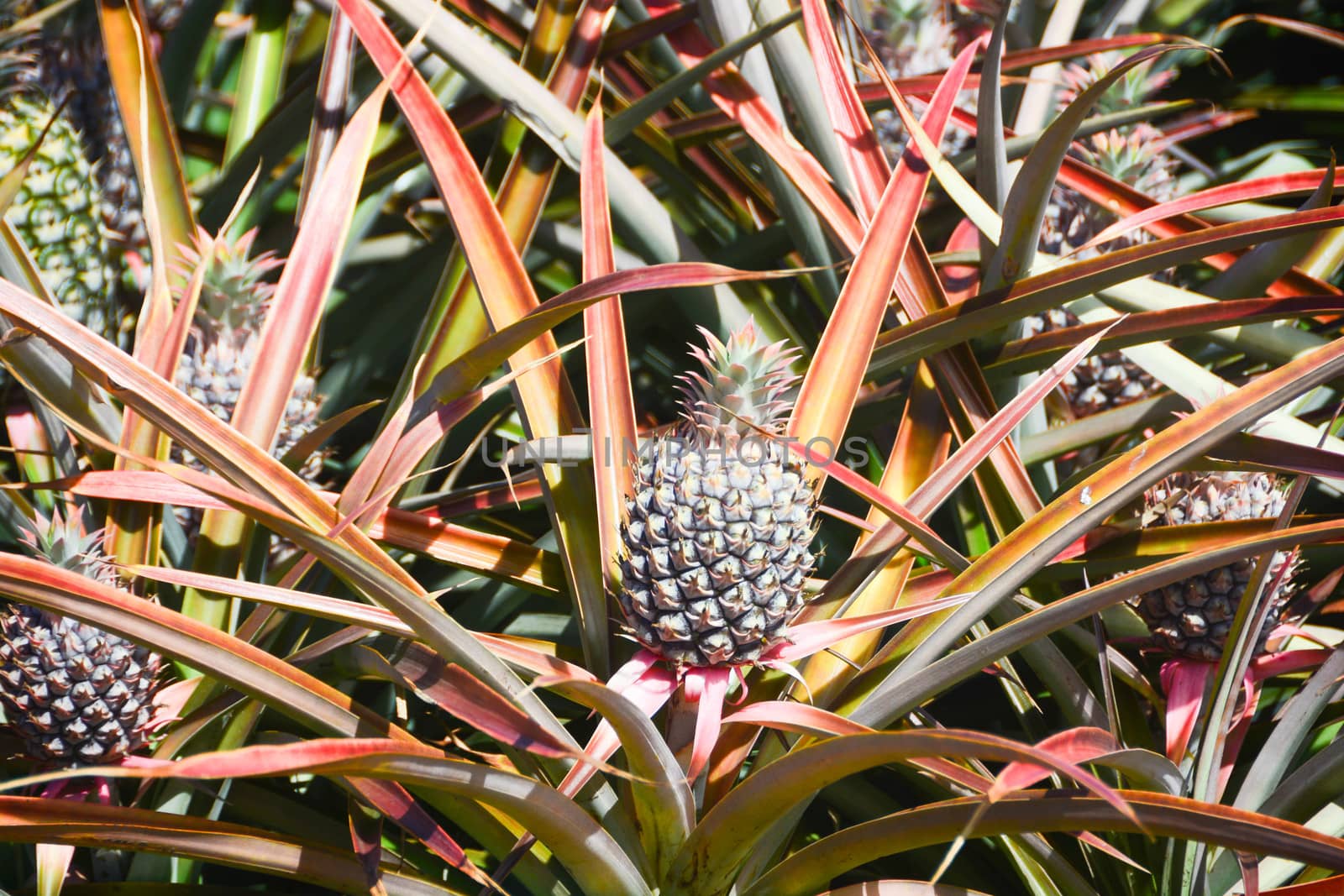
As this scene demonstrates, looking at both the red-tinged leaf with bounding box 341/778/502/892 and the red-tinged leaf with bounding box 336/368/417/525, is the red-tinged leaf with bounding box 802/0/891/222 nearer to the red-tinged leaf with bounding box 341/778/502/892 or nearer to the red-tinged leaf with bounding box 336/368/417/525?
the red-tinged leaf with bounding box 336/368/417/525

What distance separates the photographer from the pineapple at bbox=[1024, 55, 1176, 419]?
1.22 m

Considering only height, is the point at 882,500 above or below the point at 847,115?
below

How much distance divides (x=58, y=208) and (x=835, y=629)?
3.55 ft

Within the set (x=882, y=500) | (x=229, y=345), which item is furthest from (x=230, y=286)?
(x=882, y=500)

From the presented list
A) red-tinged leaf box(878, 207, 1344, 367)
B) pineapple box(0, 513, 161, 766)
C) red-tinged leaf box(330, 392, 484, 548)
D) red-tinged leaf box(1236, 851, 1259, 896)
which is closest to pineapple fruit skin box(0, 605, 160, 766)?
pineapple box(0, 513, 161, 766)

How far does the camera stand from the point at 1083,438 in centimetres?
105

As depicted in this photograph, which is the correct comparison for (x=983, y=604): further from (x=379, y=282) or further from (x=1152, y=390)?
(x=379, y=282)

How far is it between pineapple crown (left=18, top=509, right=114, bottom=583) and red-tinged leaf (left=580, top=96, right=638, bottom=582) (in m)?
0.41

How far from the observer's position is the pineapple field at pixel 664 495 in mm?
654

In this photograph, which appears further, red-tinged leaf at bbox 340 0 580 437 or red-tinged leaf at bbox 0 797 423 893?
red-tinged leaf at bbox 340 0 580 437

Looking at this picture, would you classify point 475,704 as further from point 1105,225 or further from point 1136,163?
point 1136,163

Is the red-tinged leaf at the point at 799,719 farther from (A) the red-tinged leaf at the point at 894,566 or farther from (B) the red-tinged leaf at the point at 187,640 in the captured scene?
(B) the red-tinged leaf at the point at 187,640

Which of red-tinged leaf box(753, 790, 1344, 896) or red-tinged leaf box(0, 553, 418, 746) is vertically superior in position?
red-tinged leaf box(0, 553, 418, 746)

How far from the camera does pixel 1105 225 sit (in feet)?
4.03
